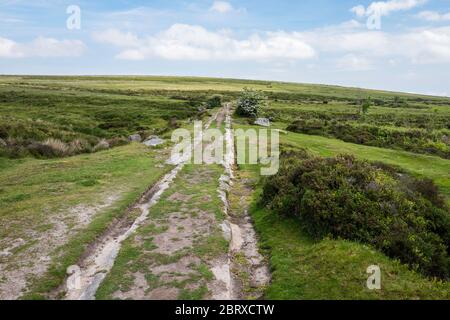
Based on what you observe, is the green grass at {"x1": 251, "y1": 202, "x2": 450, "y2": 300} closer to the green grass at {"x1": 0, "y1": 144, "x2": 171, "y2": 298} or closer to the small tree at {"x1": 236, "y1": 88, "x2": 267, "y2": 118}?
the green grass at {"x1": 0, "y1": 144, "x2": 171, "y2": 298}

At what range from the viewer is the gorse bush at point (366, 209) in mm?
13344

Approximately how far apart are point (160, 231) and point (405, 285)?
9.36 meters

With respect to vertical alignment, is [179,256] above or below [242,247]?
above

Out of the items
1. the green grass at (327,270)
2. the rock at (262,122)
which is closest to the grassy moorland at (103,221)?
the green grass at (327,270)

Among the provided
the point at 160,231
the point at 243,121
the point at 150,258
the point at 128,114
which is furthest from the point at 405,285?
the point at 128,114

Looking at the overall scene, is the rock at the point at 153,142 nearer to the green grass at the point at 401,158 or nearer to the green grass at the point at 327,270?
the green grass at the point at 401,158

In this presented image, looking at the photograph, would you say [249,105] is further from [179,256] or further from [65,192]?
[179,256]

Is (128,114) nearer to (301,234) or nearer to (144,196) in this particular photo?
(144,196)

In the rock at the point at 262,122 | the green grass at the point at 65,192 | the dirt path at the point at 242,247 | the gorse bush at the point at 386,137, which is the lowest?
the dirt path at the point at 242,247

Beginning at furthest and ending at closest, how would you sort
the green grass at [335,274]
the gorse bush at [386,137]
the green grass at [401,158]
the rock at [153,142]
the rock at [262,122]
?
1. the rock at [262,122]
2. the gorse bush at [386,137]
3. the rock at [153,142]
4. the green grass at [401,158]
5. the green grass at [335,274]

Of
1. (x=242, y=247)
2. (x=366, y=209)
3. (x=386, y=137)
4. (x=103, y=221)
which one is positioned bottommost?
(x=242, y=247)

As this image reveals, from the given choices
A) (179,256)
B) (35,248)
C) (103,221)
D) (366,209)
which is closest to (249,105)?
(103,221)

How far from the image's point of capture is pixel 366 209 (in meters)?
15.0
